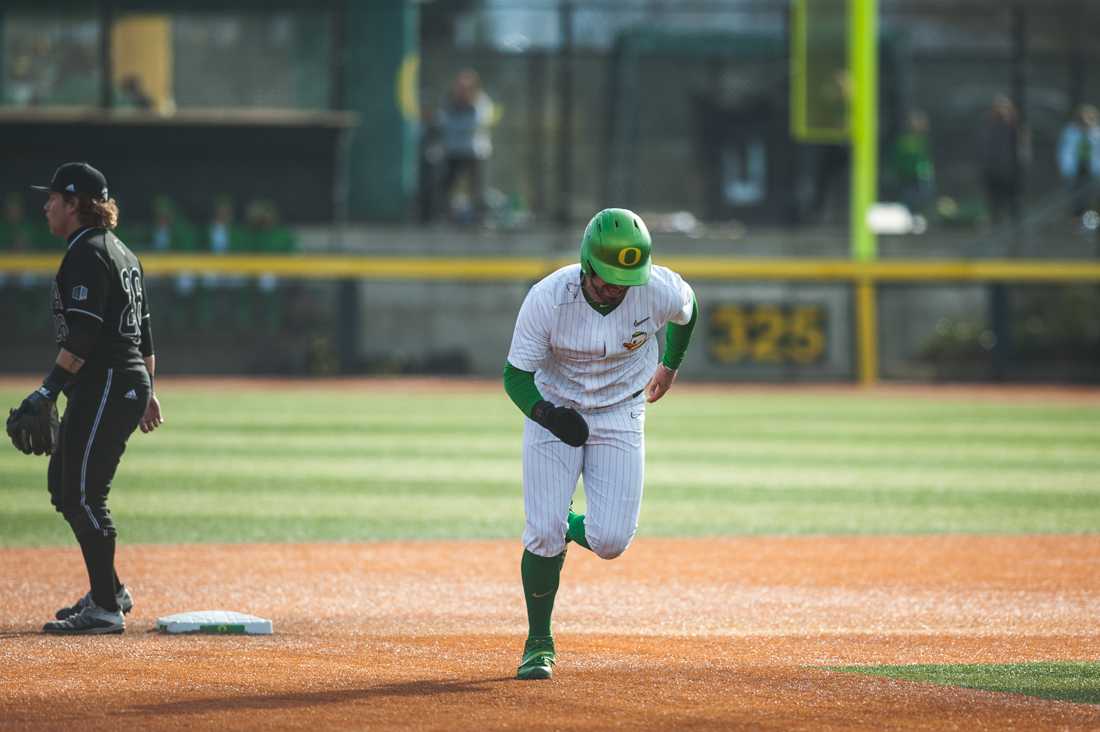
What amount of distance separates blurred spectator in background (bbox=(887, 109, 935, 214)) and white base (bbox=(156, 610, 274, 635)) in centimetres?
1781

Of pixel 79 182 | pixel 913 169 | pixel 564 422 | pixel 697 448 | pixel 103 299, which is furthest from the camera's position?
pixel 913 169

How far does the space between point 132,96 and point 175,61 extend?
0.81 metres

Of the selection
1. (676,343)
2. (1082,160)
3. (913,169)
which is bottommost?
(676,343)

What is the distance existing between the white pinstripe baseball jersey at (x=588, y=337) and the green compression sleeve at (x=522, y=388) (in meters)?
0.03

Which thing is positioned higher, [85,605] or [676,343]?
[676,343]

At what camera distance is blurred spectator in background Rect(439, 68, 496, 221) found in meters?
22.4

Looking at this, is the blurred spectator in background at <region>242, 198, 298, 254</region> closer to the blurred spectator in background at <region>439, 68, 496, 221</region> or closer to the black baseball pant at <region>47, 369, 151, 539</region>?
the blurred spectator in background at <region>439, 68, 496, 221</region>

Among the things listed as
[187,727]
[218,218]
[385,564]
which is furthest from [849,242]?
[187,727]

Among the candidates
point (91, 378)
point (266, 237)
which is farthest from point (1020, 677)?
point (266, 237)

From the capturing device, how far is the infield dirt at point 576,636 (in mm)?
5004

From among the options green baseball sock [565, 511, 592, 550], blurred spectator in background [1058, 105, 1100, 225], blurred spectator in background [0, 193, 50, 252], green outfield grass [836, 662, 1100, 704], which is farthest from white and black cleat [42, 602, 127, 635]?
blurred spectator in background [1058, 105, 1100, 225]

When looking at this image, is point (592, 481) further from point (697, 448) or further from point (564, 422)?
point (697, 448)

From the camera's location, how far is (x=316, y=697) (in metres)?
5.19

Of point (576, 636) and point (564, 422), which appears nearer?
point (564, 422)
